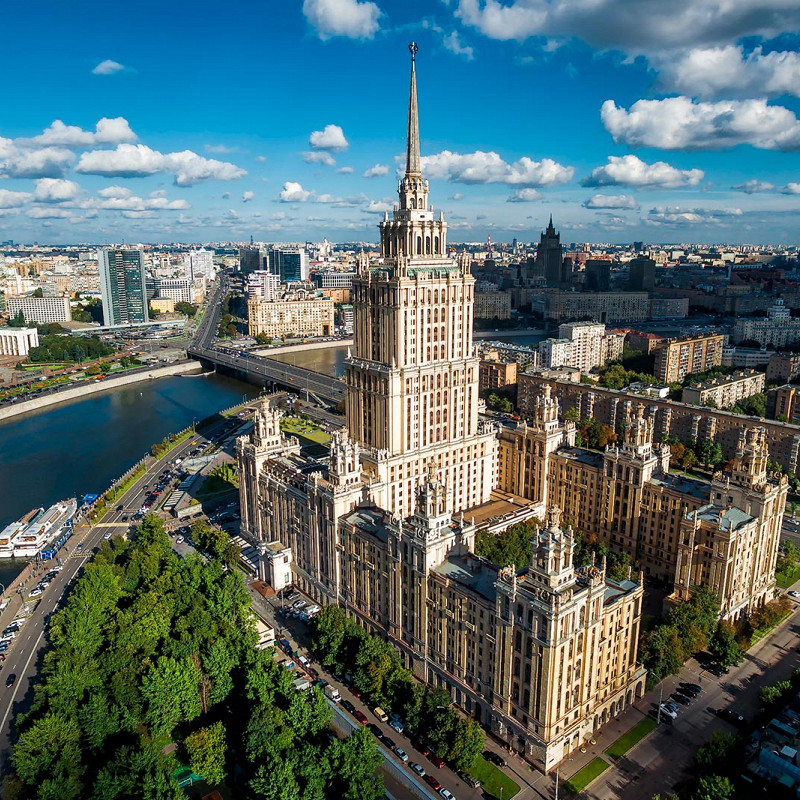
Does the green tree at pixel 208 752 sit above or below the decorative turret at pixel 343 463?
below

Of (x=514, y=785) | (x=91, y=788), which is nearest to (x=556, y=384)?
(x=514, y=785)

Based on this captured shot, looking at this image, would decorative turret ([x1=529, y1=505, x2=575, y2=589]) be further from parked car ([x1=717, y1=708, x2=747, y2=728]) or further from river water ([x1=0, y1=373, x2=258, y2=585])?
river water ([x1=0, y1=373, x2=258, y2=585])

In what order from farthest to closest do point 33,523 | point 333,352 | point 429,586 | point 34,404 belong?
point 333,352
point 34,404
point 33,523
point 429,586

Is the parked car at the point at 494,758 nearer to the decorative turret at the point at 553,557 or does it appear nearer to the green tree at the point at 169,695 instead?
the decorative turret at the point at 553,557

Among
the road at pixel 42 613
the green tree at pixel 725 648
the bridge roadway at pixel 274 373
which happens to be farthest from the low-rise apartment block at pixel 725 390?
the road at pixel 42 613

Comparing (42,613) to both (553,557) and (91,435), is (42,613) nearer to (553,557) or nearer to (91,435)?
(553,557)

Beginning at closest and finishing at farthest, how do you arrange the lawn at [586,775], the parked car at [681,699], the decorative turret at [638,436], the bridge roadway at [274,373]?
the lawn at [586,775]
the parked car at [681,699]
the decorative turret at [638,436]
the bridge roadway at [274,373]

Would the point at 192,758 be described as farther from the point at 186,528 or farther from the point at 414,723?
the point at 186,528
